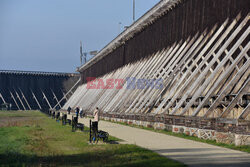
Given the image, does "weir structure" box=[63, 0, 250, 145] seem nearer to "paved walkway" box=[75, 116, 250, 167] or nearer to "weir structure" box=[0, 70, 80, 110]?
"paved walkway" box=[75, 116, 250, 167]

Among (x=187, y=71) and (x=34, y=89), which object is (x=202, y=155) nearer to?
(x=187, y=71)

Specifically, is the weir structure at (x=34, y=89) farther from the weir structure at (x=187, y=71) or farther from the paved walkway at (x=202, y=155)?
the paved walkway at (x=202, y=155)

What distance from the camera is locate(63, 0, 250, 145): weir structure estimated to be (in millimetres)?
17250

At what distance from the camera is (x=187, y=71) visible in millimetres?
23828

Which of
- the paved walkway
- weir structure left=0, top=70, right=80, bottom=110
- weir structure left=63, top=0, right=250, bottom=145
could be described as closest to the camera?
the paved walkway

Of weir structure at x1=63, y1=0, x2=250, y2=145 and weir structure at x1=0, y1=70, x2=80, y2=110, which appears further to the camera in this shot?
weir structure at x1=0, y1=70, x2=80, y2=110

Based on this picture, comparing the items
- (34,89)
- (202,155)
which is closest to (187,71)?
(202,155)

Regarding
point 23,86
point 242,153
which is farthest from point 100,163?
point 23,86

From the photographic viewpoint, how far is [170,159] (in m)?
11.3

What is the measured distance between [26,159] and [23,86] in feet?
253

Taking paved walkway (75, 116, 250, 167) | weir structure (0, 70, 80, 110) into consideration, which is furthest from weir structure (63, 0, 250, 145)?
weir structure (0, 70, 80, 110)

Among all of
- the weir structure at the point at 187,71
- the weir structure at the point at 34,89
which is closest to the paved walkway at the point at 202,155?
the weir structure at the point at 187,71

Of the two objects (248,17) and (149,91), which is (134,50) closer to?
(149,91)

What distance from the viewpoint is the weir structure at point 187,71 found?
56.6 feet
